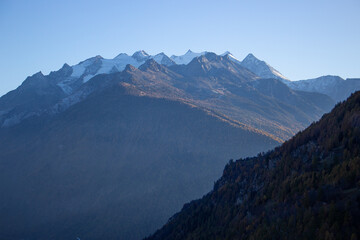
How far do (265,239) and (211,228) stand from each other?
118 ft

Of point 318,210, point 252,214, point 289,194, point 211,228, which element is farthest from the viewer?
point 211,228

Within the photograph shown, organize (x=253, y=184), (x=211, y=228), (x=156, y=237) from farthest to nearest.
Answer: (x=156, y=237) → (x=253, y=184) → (x=211, y=228)

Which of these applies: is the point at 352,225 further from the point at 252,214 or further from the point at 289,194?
the point at 252,214

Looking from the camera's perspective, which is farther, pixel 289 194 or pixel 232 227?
pixel 232 227

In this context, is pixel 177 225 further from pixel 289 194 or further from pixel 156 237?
pixel 289 194

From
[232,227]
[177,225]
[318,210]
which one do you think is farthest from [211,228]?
[318,210]

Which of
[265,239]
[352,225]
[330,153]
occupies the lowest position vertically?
[265,239]

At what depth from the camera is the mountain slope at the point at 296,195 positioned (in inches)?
2511

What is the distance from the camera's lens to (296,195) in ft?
261

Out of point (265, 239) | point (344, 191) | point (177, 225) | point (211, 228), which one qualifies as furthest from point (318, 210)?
point (177, 225)

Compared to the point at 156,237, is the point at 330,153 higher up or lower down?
higher up

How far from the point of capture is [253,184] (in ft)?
368

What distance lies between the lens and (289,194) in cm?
8306

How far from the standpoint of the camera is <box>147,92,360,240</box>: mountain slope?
209ft
